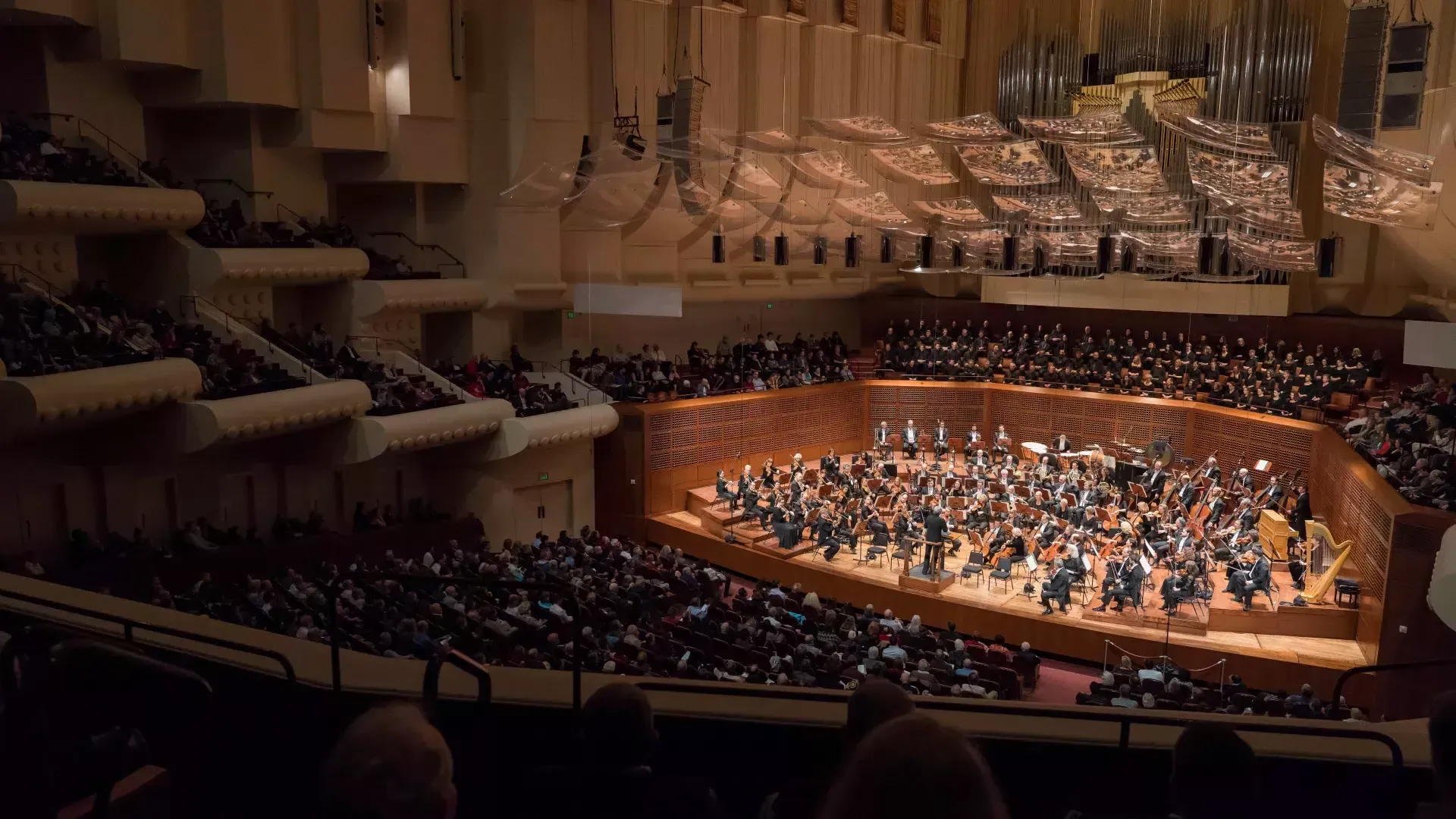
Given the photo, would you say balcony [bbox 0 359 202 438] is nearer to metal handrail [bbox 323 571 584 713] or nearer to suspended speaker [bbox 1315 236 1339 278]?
metal handrail [bbox 323 571 584 713]

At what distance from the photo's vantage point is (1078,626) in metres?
12.1

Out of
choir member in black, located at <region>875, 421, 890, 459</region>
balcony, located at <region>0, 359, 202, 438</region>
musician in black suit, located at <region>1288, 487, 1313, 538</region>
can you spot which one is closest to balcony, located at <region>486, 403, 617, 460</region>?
balcony, located at <region>0, 359, 202, 438</region>

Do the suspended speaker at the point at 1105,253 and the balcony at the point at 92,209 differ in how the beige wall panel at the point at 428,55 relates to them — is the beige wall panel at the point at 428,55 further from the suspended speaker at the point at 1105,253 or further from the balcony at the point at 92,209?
the suspended speaker at the point at 1105,253

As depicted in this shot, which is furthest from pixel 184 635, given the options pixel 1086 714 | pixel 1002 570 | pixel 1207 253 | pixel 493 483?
pixel 493 483

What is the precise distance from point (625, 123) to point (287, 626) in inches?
335

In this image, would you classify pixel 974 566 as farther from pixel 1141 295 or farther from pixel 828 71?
pixel 828 71

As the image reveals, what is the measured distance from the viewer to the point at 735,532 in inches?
614

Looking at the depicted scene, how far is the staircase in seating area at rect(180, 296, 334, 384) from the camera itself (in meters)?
12.6

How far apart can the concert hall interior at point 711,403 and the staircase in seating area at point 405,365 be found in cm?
7

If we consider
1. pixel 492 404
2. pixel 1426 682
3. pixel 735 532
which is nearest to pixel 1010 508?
pixel 735 532

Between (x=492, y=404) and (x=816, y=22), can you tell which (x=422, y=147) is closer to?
(x=492, y=404)

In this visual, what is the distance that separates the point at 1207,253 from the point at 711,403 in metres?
8.44

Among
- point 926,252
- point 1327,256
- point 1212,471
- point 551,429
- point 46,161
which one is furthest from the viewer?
point 1212,471

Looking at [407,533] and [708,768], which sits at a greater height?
[708,768]
